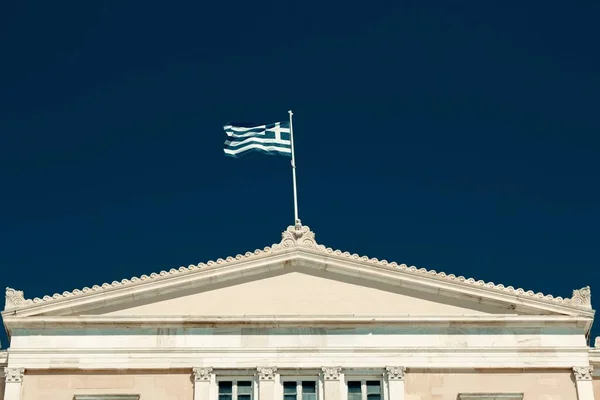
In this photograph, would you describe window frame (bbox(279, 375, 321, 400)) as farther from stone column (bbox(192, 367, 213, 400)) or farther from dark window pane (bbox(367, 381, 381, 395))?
stone column (bbox(192, 367, 213, 400))

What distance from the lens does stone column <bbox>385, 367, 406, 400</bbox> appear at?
50844mm

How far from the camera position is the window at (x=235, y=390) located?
50906 mm

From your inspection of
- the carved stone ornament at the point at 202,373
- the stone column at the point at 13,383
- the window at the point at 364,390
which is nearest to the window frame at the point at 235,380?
the carved stone ornament at the point at 202,373

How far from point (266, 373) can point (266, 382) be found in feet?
0.87

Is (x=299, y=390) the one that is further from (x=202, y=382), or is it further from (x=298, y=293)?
(x=298, y=293)

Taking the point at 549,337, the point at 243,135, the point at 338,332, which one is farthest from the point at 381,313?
the point at 243,135

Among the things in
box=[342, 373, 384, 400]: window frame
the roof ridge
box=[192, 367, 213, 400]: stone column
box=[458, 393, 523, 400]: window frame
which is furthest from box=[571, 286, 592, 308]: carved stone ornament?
box=[192, 367, 213, 400]: stone column

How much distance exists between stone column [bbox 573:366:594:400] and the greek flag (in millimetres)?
12669

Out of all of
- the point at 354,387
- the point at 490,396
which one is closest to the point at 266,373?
the point at 354,387

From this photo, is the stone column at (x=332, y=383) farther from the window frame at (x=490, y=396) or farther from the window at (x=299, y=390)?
the window frame at (x=490, y=396)

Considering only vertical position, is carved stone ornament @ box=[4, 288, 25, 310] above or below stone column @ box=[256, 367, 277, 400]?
above

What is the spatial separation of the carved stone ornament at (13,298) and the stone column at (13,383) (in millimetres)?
1927

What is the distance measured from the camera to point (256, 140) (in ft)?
192

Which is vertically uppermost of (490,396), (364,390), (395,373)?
(395,373)
